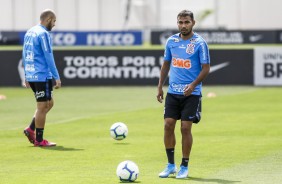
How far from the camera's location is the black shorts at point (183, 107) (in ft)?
39.0

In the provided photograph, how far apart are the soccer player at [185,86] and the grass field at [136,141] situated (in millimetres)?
417

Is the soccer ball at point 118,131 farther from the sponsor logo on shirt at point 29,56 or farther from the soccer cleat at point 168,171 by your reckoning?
the soccer cleat at point 168,171

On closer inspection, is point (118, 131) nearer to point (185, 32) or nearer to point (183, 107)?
point (183, 107)

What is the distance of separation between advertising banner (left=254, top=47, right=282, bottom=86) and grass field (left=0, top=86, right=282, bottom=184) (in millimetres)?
2987

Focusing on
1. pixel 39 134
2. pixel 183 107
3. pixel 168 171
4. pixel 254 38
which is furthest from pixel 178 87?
pixel 254 38

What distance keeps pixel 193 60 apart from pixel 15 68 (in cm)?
1902

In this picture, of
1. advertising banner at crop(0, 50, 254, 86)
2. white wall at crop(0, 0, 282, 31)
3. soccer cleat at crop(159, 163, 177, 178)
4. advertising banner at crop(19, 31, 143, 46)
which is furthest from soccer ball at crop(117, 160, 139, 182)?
white wall at crop(0, 0, 282, 31)

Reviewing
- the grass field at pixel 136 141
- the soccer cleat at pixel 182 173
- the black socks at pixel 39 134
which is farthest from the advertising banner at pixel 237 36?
the soccer cleat at pixel 182 173

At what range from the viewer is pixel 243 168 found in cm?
1262

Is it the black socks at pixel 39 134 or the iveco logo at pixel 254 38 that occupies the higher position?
the black socks at pixel 39 134

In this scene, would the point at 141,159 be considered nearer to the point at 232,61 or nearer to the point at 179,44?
the point at 179,44

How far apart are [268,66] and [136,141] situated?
569 inches

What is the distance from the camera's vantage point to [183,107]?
1198 cm

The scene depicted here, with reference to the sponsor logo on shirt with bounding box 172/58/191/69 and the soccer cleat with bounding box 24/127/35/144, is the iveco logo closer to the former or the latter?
the soccer cleat with bounding box 24/127/35/144
